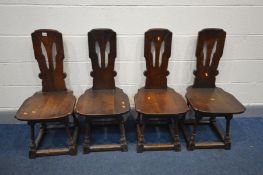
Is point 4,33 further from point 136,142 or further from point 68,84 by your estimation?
point 136,142

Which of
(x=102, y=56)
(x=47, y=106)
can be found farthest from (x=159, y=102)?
(x=47, y=106)

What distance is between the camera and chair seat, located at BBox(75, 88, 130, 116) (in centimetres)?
221

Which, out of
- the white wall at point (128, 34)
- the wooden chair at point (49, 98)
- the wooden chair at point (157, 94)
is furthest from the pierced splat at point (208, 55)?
the wooden chair at point (49, 98)

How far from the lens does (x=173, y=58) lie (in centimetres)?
262

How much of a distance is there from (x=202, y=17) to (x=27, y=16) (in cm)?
147

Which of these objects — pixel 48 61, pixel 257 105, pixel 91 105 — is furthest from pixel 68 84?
pixel 257 105

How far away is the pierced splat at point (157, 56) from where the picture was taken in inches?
95.0

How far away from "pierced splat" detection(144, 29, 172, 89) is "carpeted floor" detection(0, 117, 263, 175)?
0.50 metres

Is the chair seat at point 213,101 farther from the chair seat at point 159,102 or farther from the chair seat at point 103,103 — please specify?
the chair seat at point 103,103

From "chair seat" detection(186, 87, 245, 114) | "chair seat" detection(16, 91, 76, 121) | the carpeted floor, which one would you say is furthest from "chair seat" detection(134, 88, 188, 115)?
"chair seat" detection(16, 91, 76, 121)

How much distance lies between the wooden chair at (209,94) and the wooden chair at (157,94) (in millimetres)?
125

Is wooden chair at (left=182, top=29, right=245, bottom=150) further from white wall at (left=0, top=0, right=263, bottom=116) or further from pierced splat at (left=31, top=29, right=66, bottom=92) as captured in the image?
pierced splat at (left=31, top=29, right=66, bottom=92)

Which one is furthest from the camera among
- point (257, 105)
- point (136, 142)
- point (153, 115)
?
point (257, 105)

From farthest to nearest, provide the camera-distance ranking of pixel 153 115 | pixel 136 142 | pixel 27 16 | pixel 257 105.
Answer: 1. pixel 257 105
2. pixel 136 142
3. pixel 27 16
4. pixel 153 115
